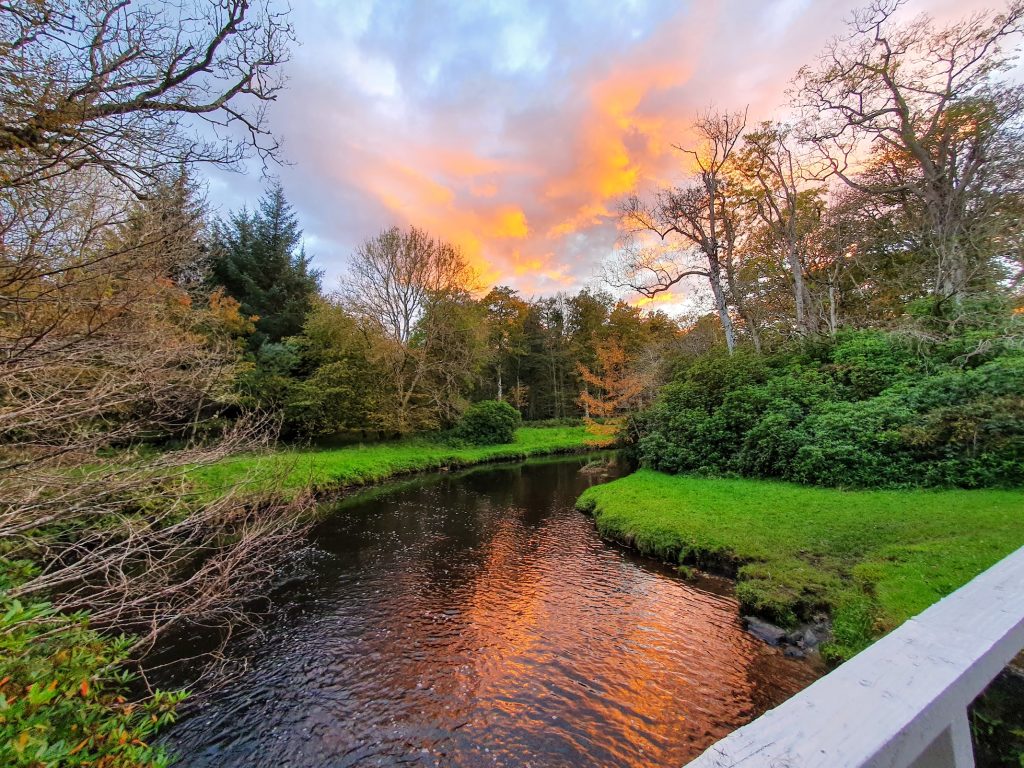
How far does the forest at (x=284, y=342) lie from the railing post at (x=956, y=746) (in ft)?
10.5

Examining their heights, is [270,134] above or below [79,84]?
above

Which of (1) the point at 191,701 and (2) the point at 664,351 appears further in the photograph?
(2) the point at 664,351

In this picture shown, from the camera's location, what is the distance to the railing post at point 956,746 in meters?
0.93

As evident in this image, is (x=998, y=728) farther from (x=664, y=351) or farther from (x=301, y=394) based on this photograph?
(x=664, y=351)

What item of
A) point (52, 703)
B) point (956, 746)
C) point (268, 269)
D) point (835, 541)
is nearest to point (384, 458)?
point (268, 269)

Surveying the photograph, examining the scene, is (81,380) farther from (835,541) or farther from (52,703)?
(835,541)

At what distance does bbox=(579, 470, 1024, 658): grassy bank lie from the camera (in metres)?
5.22

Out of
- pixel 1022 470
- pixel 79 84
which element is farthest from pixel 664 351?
pixel 79 84

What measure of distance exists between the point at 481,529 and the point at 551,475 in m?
8.89

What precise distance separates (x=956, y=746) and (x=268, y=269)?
30.9m

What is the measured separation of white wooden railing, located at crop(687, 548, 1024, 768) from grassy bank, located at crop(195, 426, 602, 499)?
8.52 m

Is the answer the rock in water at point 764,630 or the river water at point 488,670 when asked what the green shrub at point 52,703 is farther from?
the rock in water at point 764,630

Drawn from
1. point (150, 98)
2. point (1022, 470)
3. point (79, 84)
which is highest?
point (150, 98)

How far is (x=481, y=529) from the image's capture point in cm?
1150
